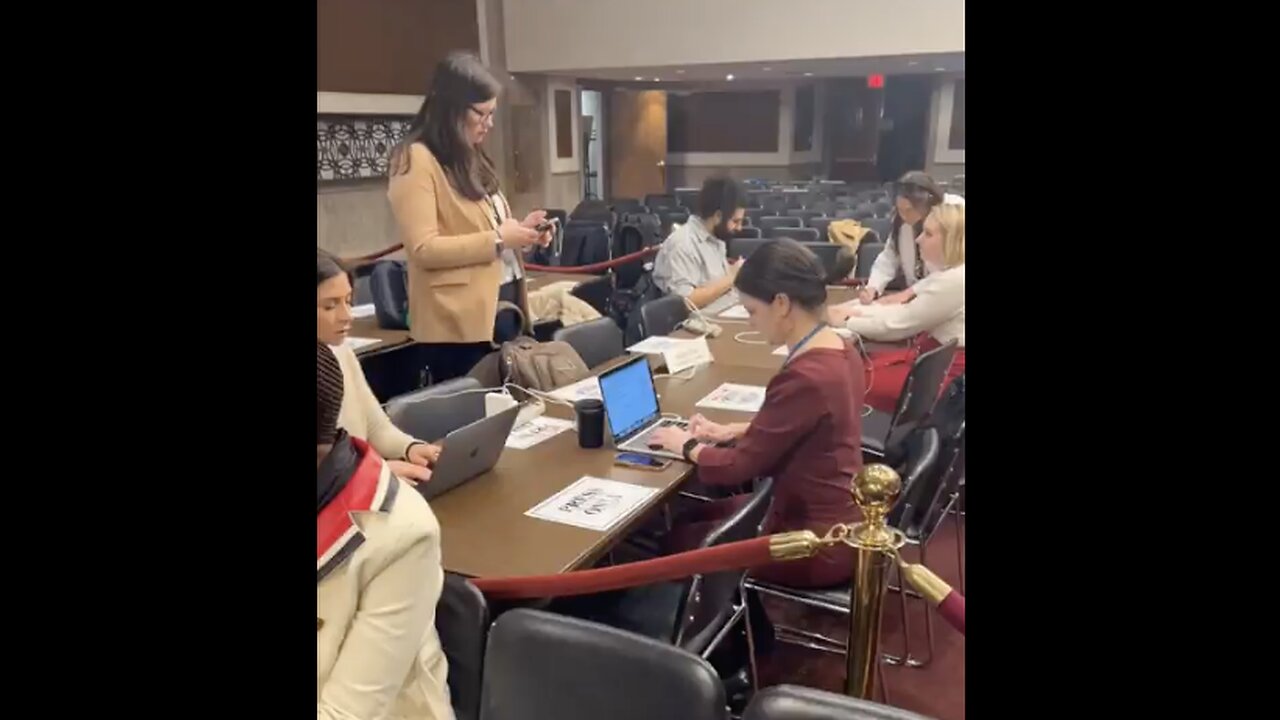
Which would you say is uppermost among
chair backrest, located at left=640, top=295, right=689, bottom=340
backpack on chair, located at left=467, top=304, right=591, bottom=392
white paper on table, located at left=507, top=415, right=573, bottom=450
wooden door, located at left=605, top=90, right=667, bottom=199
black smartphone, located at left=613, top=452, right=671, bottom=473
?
wooden door, located at left=605, top=90, right=667, bottom=199

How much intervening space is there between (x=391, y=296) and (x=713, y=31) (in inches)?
240

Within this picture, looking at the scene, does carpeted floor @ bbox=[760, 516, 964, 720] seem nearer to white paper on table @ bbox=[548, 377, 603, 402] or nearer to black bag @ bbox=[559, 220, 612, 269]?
white paper on table @ bbox=[548, 377, 603, 402]

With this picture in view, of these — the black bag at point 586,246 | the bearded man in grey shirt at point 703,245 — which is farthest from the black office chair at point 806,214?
the bearded man in grey shirt at point 703,245

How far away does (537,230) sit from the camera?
278cm

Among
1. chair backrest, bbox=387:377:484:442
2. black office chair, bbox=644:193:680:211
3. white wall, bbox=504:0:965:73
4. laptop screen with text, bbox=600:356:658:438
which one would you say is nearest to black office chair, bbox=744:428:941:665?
laptop screen with text, bbox=600:356:658:438

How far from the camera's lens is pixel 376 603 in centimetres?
142

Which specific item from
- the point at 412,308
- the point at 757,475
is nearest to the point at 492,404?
the point at 412,308

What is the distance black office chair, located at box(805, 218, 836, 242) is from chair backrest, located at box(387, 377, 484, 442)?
5038 mm

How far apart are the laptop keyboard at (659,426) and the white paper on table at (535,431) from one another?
21cm

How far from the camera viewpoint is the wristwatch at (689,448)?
2215mm

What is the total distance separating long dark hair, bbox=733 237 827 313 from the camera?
2.25 meters

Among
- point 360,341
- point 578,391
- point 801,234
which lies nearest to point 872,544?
point 578,391
